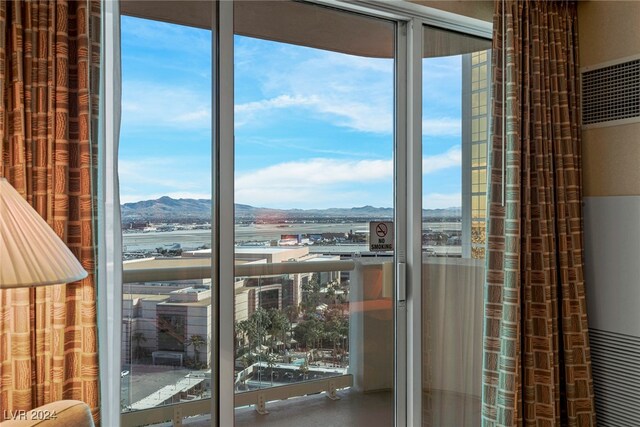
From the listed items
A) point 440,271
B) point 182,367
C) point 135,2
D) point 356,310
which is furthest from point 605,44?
point 182,367

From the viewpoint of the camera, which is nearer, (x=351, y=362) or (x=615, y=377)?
(x=351, y=362)

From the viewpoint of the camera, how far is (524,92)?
8.96 feet

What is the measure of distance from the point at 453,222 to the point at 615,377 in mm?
1167

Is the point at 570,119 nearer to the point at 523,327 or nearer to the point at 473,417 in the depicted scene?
the point at 523,327

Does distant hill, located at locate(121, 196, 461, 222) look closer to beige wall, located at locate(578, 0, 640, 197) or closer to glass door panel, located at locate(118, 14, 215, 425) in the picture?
glass door panel, located at locate(118, 14, 215, 425)

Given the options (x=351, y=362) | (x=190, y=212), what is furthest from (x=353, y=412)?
(x=190, y=212)

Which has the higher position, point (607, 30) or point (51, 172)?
point (607, 30)

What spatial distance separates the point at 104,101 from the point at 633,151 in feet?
8.20

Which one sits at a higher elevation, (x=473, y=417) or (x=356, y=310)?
(x=356, y=310)

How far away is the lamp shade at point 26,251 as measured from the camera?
1323mm

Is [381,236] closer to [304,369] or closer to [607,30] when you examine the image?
[304,369]

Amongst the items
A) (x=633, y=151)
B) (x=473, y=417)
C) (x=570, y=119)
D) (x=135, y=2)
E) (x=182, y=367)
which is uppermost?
(x=135, y=2)

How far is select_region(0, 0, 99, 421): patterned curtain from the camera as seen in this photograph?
174cm

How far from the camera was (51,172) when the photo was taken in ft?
5.92
